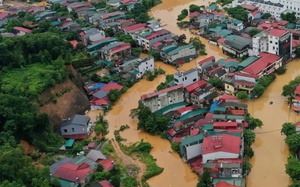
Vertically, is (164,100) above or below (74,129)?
above

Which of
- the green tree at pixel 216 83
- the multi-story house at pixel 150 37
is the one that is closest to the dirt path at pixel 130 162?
the green tree at pixel 216 83

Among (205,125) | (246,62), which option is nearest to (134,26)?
(246,62)

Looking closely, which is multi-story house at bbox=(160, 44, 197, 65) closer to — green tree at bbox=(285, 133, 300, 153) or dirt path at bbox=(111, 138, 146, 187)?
dirt path at bbox=(111, 138, 146, 187)

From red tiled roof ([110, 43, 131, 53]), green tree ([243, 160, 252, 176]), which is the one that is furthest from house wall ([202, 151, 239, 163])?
red tiled roof ([110, 43, 131, 53])

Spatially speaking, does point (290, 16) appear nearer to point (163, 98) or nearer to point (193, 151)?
point (163, 98)

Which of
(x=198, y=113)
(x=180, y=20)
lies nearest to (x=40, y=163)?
(x=198, y=113)

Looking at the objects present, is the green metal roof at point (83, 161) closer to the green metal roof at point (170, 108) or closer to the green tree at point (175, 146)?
the green tree at point (175, 146)
